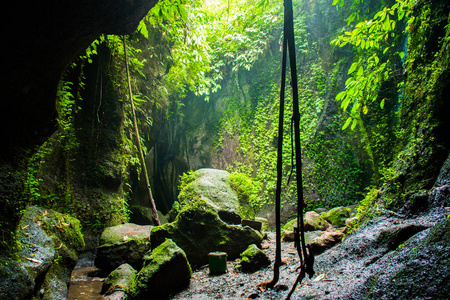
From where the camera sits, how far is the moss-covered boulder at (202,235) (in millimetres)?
3945

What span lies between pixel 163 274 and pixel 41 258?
4.43 ft

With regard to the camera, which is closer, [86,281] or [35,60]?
[35,60]

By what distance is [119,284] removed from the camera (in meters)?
2.99

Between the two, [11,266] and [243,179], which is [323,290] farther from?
[243,179]

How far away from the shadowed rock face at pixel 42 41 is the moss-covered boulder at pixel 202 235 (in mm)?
2668

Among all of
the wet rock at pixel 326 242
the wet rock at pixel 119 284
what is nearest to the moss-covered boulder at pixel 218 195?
the wet rock at pixel 119 284

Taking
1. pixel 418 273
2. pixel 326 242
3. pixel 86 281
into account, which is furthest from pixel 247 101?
pixel 418 273

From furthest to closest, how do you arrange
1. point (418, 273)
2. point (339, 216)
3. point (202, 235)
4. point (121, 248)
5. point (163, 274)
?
1. point (339, 216)
2. point (202, 235)
3. point (121, 248)
4. point (163, 274)
5. point (418, 273)

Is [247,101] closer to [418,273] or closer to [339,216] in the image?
[339,216]

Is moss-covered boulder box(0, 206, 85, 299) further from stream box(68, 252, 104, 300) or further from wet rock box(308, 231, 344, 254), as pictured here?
wet rock box(308, 231, 344, 254)

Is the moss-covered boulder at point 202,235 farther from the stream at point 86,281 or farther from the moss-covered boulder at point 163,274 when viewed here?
the stream at point 86,281

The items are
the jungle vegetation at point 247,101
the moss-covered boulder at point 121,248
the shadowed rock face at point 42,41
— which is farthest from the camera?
the jungle vegetation at point 247,101

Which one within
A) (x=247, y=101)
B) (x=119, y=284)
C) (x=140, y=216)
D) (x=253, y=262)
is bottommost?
(x=253, y=262)

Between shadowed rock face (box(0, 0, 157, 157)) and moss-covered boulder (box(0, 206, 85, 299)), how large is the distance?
3.09 ft
